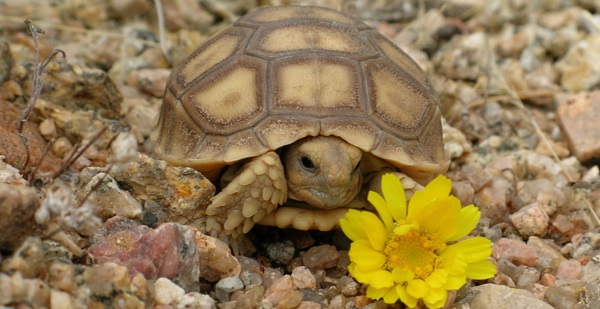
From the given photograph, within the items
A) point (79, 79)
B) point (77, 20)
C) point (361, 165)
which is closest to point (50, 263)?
point (361, 165)

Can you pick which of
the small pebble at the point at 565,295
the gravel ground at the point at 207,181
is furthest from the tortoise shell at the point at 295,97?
the small pebble at the point at 565,295

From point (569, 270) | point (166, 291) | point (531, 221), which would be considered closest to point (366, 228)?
point (166, 291)

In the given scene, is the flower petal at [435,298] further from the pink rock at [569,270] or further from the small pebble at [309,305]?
the pink rock at [569,270]

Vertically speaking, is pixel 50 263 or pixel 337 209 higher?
pixel 50 263

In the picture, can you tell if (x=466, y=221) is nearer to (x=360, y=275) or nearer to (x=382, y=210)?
(x=382, y=210)

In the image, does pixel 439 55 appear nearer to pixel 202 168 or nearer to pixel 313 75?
pixel 313 75

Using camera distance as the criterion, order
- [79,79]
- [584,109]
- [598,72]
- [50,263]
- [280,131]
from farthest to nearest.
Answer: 1. [598,72]
2. [584,109]
3. [79,79]
4. [280,131]
5. [50,263]
